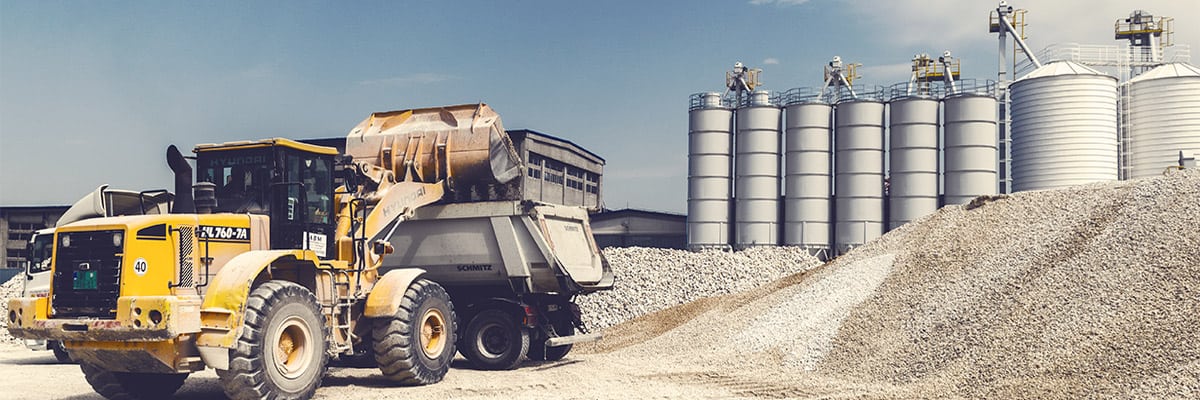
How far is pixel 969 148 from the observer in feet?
114

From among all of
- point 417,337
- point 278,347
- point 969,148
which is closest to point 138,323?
point 278,347

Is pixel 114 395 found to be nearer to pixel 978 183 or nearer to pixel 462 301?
pixel 462 301

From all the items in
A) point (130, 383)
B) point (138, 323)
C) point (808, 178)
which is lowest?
point (130, 383)

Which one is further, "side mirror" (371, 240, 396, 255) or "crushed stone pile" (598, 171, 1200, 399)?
"side mirror" (371, 240, 396, 255)

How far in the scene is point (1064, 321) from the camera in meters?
12.0

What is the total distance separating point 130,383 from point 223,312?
2182mm

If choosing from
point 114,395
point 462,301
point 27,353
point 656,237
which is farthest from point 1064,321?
point 656,237

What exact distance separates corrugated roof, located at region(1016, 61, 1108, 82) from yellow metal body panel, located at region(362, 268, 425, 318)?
97.1 ft

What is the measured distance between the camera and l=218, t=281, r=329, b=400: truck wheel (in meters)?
8.85

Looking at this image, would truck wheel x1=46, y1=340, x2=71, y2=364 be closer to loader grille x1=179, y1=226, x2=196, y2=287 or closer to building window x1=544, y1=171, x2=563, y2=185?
loader grille x1=179, y1=226, x2=196, y2=287

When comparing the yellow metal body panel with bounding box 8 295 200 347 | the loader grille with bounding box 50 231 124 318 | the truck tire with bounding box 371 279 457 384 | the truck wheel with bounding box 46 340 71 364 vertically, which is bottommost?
the truck wheel with bounding box 46 340 71 364

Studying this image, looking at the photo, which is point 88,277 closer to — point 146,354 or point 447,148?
point 146,354

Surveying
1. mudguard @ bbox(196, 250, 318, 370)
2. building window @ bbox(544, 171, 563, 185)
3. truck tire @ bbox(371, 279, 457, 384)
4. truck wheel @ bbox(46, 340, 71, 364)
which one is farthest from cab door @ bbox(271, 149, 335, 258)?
truck wheel @ bbox(46, 340, 71, 364)

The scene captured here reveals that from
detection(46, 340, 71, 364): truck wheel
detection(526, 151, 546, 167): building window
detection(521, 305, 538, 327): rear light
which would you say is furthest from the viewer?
detection(526, 151, 546, 167): building window
